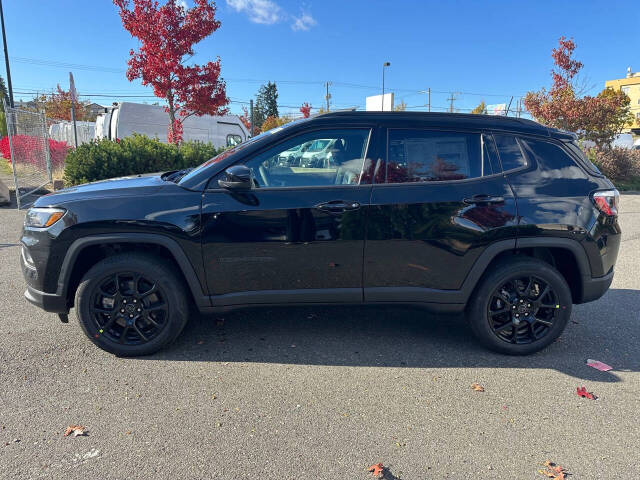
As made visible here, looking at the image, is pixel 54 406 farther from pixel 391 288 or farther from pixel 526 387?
pixel 526 387

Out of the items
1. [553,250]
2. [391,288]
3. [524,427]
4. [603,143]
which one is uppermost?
[603,143]

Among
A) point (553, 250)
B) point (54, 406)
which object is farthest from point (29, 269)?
point (553, 250)

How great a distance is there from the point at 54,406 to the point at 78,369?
449 mm

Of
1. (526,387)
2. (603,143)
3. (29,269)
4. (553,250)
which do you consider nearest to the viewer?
(526,387)

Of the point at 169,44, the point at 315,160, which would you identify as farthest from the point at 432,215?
the point at 169,44

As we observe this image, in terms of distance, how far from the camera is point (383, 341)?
3686mm

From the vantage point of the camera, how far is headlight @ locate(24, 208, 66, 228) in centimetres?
312

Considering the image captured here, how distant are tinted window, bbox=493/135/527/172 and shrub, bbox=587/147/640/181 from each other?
17.2m

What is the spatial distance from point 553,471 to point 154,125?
65.2 feet

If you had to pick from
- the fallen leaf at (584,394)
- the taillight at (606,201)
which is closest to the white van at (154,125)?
the taillight at (606,201)

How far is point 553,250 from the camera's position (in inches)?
138

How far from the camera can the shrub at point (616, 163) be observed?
17.6 meters

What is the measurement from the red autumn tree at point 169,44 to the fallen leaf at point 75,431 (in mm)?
12734

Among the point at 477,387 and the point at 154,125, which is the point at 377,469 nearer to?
the point at 477,387
